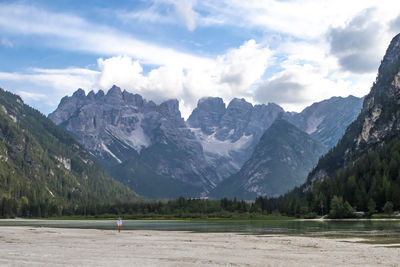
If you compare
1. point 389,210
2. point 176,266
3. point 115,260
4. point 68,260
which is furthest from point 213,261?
point 389,210

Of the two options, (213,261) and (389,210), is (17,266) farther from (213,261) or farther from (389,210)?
→ (389,210)

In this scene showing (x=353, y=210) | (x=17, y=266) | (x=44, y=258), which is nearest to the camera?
(x=17, y=266)

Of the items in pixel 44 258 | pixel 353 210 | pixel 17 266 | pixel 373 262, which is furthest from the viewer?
pixel 353 210

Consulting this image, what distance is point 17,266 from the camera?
129 feet

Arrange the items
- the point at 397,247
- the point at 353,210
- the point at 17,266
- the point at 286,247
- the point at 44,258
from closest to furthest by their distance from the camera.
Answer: the point at 17,266 < the point at 44,258 < the point at 397,247 < the point at 286,247 < the point at 353,210

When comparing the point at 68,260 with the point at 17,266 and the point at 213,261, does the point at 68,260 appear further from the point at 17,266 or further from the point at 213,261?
the point at 213,261

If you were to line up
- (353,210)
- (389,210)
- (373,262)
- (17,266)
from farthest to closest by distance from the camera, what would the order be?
1. (353,210)
2. (389,210)
3. (373,262)
4. (17,266)

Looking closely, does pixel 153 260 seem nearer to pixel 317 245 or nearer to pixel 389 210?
pixel 317 245

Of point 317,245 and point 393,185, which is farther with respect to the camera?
point 393,185

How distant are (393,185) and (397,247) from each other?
155 metres

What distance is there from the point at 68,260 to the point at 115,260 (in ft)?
14.6

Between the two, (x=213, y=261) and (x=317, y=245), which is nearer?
(x=213, y=261)

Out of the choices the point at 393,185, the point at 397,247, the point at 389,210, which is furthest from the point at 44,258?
the point at 393,185

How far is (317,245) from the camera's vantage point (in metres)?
59.8
